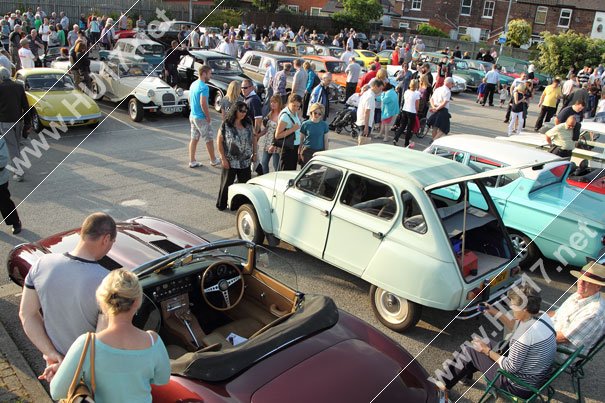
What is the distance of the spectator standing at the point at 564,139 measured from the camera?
971cm

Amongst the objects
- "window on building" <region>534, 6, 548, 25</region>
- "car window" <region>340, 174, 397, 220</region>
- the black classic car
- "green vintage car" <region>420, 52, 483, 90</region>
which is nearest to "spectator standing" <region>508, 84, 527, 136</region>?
"window on building" <region>534, 6, 548, 25</region>

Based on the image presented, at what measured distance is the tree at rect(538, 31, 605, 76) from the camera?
15.7 meters

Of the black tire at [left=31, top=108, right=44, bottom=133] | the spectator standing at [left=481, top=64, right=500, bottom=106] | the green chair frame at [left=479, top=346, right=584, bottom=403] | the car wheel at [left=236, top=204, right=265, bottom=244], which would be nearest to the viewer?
the green chair frame at [left=479, top=346, right=584, bottom=403]

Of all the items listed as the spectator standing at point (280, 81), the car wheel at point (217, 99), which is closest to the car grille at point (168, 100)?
the car wheel at point (217, 99)

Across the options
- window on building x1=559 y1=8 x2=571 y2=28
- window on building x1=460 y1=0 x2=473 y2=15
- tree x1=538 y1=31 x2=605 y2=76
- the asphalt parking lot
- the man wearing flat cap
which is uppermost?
window on building x1=460 y1=0 x2=473 y2=15

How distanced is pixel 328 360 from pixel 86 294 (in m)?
1.55

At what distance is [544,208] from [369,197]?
8.33 ft

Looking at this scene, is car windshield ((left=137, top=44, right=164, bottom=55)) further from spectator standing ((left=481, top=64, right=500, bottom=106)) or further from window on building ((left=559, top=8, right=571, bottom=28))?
spectator standing ((left=481, top=64, right=500, bottom=106))

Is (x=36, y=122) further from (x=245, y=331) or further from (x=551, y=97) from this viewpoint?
(x=551, y=97)

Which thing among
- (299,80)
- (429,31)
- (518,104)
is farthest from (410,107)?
(429,31)

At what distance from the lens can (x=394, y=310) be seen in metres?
5.43

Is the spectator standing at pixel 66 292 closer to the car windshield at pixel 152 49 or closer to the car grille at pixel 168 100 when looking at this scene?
the car grille at pixel 168 100

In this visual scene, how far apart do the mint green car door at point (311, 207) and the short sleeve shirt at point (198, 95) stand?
373 cm

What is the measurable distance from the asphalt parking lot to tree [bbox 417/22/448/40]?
11.6 metres
